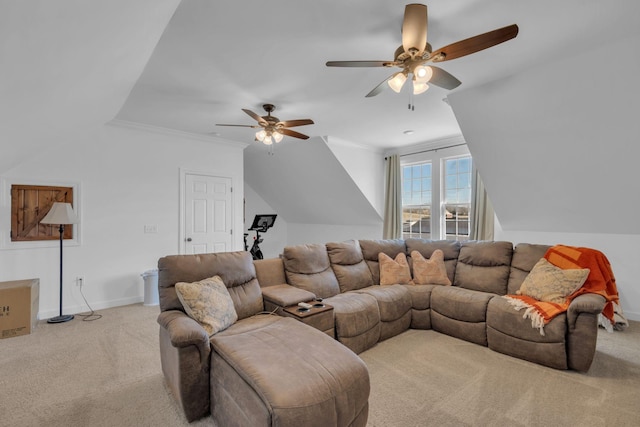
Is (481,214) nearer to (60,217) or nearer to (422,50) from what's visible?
(422,50)

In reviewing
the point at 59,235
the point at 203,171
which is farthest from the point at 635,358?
the point at 59,235

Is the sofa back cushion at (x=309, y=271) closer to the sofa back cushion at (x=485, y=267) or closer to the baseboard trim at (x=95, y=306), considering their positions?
the sofa back cushion at (x=485, y=267)

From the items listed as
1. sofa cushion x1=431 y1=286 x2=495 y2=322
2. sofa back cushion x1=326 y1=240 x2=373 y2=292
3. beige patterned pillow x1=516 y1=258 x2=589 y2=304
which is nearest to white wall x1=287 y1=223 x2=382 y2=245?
sofa back cushion x1=326 y1=240 x2=373 y2=292

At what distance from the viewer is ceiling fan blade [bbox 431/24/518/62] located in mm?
1677

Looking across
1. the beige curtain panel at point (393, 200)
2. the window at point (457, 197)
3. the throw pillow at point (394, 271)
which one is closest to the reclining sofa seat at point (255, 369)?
the throw pillow at point (394, 271)

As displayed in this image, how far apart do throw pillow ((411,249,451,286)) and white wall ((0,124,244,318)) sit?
3.70 m

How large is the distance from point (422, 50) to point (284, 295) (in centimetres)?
220

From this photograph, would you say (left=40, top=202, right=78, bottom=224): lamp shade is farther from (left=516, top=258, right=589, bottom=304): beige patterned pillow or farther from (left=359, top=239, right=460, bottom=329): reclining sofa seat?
(left=516, top=258, right=589, bottom=304): beige patterned pillow

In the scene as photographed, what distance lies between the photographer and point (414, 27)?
1.85 meters

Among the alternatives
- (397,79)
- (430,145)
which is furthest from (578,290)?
(430,145)

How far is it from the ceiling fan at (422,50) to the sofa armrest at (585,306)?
6.69ft

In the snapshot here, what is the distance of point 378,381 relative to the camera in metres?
2.29

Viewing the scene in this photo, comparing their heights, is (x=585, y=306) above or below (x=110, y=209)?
below

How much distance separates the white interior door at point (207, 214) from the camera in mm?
4840
